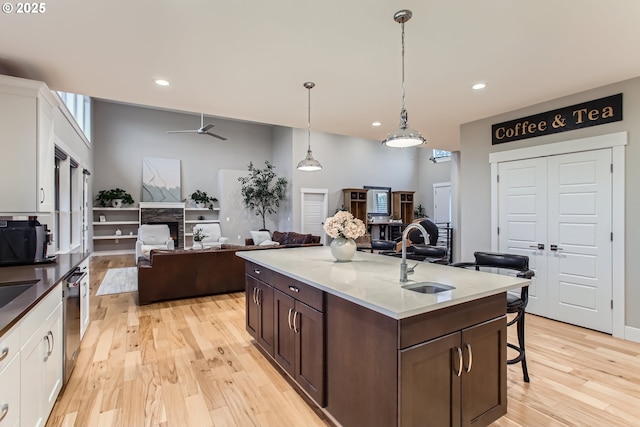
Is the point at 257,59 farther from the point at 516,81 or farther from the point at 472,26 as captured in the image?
the point at 516,81

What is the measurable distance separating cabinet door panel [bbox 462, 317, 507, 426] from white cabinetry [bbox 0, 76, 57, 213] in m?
3.59

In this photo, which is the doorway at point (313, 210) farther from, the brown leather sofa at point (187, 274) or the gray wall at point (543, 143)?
the gray wall at point (543, 143)

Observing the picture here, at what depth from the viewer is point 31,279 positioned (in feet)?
6.83

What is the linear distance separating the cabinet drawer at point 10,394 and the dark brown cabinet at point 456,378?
66.1 inches

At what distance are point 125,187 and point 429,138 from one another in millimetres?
8652

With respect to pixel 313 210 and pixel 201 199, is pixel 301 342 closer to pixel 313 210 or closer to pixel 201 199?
pixel 313 210

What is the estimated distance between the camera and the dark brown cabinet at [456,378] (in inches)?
59.3

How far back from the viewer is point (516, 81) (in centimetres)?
336

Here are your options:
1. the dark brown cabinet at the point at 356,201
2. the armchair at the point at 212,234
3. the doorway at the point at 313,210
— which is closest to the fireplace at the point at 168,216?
the armchair at the point at 212,234

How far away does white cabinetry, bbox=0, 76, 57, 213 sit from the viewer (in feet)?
8.88

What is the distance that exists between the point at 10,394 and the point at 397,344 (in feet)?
5.63

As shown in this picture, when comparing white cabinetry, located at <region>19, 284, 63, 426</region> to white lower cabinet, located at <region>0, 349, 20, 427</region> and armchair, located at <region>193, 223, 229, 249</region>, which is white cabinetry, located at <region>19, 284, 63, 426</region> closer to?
white lower cabinet, located at <region>0, 349, 20, 427</region>

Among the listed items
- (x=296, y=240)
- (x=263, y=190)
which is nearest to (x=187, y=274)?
(x=296, y=240)

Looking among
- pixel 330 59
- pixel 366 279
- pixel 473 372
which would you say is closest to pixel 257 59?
pixel 330 59
